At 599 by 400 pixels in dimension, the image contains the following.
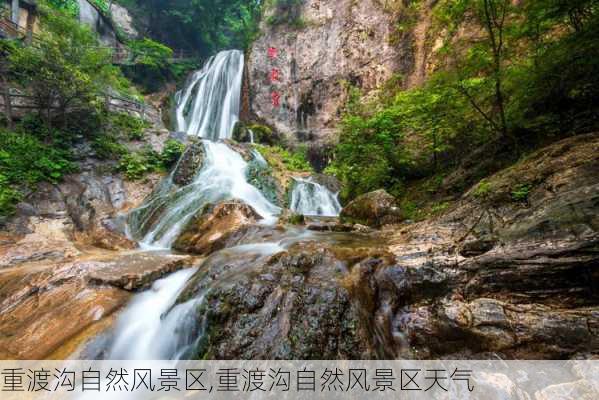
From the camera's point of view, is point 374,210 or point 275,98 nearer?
point 374,210

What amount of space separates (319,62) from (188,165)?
36.0 feet

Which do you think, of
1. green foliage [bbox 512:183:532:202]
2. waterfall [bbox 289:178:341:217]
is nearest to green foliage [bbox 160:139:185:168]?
waterfall [bbox 289:178:341:217]

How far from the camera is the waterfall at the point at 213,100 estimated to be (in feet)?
60.8

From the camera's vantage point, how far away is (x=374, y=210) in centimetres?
630

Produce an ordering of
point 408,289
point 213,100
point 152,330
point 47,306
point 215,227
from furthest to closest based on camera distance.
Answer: point 213,100, point 215,227, point 47,306, point 152,330, point 408,289

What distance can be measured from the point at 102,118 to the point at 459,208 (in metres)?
12.7

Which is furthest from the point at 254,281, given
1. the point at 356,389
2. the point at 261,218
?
the point at 261,218

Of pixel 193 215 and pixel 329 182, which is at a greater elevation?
pixel 329 182

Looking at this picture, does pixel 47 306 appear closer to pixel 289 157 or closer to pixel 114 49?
pixel 289 157

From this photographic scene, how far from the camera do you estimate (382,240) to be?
4547mm

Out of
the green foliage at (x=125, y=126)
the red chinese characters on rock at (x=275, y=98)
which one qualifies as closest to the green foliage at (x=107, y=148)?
the green foliage at (x=125, y=126)

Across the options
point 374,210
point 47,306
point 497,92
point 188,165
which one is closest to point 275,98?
point 188,165

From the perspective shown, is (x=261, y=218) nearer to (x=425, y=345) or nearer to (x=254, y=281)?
(x=254, y=281)

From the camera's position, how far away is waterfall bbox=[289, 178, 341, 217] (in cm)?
1041
